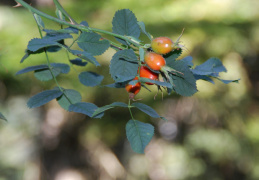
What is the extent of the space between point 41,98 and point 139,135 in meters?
0.22

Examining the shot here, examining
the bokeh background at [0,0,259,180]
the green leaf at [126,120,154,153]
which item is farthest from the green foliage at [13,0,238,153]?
the bokeh background at [0,0,259,180]

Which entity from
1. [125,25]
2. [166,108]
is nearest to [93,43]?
[125,25]

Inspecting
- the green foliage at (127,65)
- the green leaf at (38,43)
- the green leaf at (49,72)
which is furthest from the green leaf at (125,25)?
the green leaf at (49,72)

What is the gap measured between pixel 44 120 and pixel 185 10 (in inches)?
63.9

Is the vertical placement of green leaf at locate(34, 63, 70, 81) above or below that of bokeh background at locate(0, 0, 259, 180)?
above

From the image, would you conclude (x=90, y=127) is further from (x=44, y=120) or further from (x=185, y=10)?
(x=185, y=10)

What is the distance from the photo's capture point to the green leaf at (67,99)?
68cm

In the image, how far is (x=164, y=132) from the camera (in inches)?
173

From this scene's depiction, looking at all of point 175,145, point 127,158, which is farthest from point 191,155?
point 127,158

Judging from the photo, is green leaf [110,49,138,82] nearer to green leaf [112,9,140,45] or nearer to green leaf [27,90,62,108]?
green leaf [112,9,140,45]

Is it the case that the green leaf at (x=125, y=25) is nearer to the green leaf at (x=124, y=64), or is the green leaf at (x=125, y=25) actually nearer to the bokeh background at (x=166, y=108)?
the green leaf at (x=124, y=64)

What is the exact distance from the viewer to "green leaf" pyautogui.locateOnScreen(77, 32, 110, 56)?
574 mm

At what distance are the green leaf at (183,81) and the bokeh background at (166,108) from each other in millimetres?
2140

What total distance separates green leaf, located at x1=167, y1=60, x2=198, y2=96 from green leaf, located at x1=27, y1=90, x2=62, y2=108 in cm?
25
